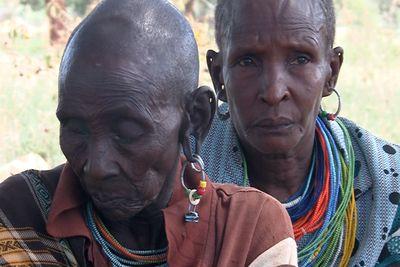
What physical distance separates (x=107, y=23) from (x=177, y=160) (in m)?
0.40

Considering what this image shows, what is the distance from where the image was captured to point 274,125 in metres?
2.79

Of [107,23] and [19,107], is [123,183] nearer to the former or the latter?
[107,23]

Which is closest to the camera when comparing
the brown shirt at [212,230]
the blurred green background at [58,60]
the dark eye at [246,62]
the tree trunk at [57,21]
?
the brown shirt at [212,230]

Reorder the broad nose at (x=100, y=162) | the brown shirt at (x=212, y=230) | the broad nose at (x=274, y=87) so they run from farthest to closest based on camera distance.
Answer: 1. the broad nose at (x=274, y=87)
2. the brown shirt at (x=212, y=230)
3. the broad nose at (x=100, y=162)

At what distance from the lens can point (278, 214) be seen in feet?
7.13

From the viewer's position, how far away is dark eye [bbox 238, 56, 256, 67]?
9.37 ft

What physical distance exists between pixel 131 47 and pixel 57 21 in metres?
5.95

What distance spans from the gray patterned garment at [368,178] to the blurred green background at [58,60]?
348 centimetres

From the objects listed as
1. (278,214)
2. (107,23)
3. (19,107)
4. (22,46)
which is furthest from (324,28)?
(22,46)

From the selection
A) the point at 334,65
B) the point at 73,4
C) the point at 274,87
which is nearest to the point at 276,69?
the point at 274,87

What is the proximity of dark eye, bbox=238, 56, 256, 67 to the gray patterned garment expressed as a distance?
0.40m

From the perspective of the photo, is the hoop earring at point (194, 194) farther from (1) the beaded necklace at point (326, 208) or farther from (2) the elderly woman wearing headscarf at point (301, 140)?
(1) the beaded necklace at point (326, 208)

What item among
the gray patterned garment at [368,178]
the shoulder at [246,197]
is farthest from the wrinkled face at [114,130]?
the gray patterned garment at [368,178]

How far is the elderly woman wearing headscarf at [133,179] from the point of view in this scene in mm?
1938
